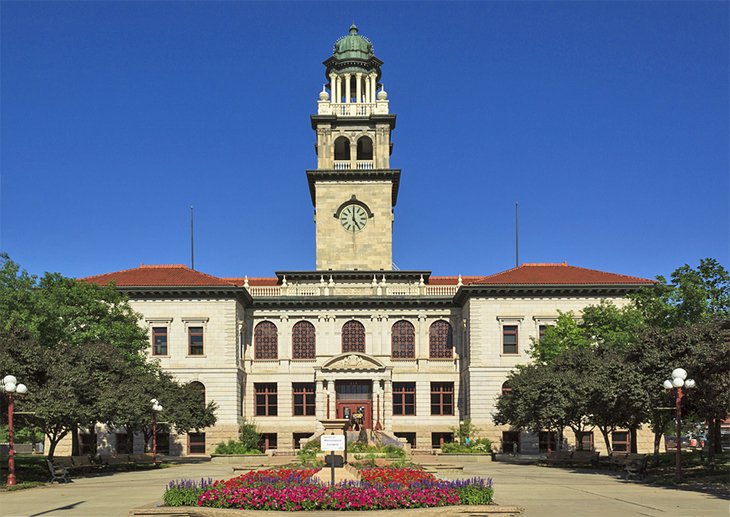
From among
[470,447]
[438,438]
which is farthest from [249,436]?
[470,447]

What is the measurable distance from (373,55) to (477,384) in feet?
101

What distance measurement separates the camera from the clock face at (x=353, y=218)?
246 ft

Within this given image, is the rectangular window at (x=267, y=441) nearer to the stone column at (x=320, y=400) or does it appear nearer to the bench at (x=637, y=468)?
the stone column at (x=320, y=400)

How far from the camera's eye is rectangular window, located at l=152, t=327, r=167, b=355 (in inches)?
2584

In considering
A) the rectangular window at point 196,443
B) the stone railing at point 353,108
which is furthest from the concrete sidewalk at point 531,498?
the stone railing at point 353,108

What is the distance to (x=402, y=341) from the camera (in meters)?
70.2

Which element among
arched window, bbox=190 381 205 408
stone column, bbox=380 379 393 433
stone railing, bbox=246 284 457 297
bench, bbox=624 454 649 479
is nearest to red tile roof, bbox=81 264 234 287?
stone railing, bbox=246 284 457 297

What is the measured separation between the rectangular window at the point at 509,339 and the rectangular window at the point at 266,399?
59.6 ft

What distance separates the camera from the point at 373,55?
77375mm

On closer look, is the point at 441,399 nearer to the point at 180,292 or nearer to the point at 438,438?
the point at 438,438

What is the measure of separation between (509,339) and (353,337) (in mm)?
12575

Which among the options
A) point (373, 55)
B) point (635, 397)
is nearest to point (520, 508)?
point (635, 397)

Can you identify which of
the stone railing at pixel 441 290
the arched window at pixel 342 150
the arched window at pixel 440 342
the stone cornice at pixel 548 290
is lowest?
the arched window at pixel 440 342

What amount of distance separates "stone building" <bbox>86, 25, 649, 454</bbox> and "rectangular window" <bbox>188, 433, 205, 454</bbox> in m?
0.11
